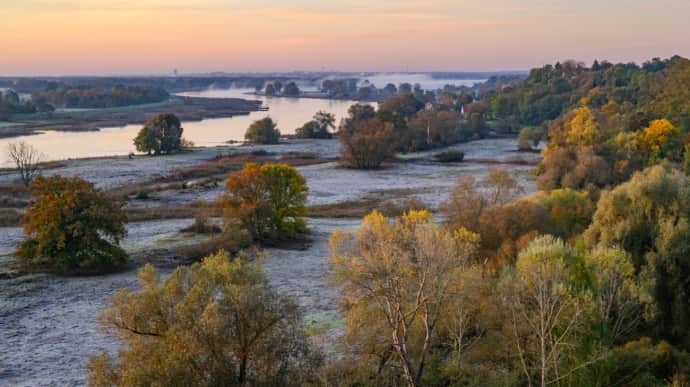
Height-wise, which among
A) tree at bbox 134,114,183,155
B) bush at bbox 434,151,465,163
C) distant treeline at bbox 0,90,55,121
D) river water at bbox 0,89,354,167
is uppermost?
distant treeline at bbox 0,90,55,121

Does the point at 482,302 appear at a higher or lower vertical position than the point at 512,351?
higher

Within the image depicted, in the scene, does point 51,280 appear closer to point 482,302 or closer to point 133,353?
point 133,353

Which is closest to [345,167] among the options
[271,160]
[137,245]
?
[271,160]

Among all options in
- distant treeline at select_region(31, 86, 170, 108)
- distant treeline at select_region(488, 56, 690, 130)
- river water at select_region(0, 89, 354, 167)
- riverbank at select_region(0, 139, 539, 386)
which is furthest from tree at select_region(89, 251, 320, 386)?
distant treeline at select_region(31, 86, 170, 108)

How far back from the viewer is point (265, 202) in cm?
3819

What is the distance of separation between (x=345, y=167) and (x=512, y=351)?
57.3 metres

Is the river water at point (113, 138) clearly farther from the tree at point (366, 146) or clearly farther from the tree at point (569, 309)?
the tree at point (569, 309)

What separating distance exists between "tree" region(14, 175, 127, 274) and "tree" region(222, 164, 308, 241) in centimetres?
783

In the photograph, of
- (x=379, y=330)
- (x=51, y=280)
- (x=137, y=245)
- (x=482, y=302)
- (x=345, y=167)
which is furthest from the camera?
(x=345, y=167)

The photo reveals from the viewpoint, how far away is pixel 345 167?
7531cm

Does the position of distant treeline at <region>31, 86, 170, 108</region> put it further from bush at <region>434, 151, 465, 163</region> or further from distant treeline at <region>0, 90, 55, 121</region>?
bush at <region>434, 151, 465, 163</region>

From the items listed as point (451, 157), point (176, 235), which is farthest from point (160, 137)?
point (176, 235)

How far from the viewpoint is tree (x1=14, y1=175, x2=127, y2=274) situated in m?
30.2

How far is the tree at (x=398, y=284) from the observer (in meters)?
16.2
